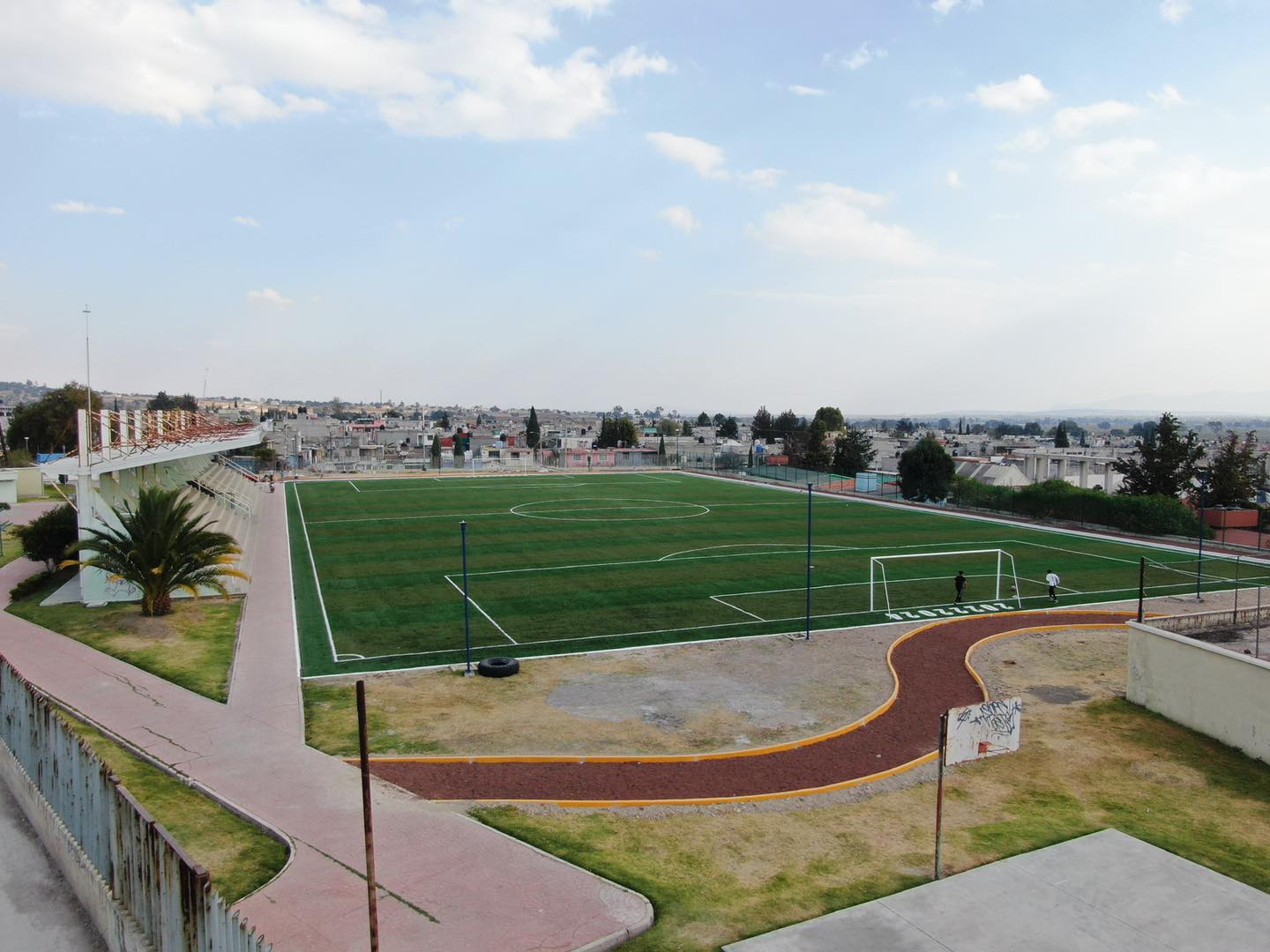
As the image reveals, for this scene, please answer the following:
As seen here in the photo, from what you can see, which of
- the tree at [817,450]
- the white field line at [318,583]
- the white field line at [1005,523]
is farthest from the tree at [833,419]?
the white field line at [318,583]

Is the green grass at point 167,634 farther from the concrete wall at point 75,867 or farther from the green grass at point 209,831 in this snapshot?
the concrete wall at point 75,867

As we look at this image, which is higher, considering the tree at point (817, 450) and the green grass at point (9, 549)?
the tree at point (817, 450)

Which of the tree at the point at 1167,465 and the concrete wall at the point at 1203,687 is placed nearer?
the concrete wall at the point at 1203,687

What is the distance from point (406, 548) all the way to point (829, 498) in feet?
116

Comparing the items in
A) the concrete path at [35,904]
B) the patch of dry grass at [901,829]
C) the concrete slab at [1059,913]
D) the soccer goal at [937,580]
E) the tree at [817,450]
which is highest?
the tree at [817,450]

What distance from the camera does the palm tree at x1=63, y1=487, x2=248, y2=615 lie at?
2478 cm

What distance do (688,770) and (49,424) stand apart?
3916 inches

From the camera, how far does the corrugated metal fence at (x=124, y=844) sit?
7223 mm

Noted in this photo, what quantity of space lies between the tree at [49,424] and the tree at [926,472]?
7961 centimetres

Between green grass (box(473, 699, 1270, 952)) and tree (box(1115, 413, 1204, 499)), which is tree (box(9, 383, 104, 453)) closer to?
green grass (box(473, 699, 1270, 952))

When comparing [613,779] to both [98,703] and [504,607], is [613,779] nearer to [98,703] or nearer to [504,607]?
[98,703]

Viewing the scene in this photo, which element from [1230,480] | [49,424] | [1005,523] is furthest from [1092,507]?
[49,424]

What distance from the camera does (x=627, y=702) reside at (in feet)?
62.5

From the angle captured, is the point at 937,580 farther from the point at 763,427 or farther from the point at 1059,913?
the point at 763,427
